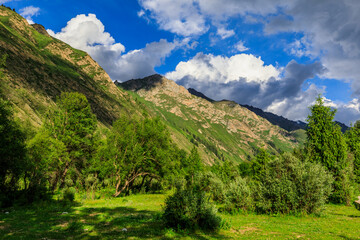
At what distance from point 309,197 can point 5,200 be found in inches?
1365

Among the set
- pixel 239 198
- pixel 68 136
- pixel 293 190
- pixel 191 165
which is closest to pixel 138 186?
pixel 68 136

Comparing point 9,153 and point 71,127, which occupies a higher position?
point 71,127

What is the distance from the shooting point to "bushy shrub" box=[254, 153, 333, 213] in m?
22.4

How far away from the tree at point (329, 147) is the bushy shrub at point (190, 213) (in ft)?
85.7

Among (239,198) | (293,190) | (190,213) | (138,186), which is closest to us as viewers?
(190,213)

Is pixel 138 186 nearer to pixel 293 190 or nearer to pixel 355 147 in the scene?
pixel 293 190

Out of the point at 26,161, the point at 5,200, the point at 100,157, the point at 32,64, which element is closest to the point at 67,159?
the point at 100,157

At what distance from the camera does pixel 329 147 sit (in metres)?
33.2

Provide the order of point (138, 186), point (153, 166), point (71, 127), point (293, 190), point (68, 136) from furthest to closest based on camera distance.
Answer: point (138, 186) < point (153, 166) < point (71, 127) < point (68, 136) < point (293, 190)

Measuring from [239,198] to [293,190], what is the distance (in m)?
6.56

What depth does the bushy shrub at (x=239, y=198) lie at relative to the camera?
83.1 feet

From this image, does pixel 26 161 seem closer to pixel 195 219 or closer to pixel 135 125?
pixel 135 125

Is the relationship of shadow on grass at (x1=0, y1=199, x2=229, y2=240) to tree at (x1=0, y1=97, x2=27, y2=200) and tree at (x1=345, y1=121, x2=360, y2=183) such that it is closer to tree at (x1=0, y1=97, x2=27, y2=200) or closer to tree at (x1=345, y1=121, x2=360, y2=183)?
tree at (x1=0, y1=97, x2=27, y2=200)

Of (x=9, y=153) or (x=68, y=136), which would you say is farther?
(x=68, y=136)
